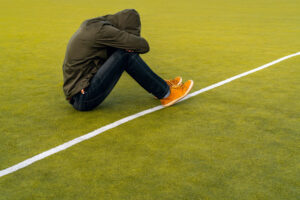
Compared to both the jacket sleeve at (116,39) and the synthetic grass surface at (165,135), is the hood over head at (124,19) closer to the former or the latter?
the jacket sleeve at (116,39)

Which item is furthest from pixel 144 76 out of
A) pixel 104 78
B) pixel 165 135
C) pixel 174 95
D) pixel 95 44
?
pixel 165 135

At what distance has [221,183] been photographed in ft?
11.3

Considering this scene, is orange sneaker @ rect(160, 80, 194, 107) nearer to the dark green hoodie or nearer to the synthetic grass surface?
the synthetic grass surface

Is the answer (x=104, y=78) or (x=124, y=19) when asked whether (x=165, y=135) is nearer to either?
(x=104, y=78)

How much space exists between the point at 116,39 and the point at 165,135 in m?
1.26

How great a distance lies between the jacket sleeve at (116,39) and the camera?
4.62 m

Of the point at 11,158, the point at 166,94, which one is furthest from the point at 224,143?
the point at 11,158

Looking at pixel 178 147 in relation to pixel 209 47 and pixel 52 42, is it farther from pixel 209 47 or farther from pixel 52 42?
pixel 52 42

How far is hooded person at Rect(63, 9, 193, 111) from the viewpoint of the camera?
4656mm

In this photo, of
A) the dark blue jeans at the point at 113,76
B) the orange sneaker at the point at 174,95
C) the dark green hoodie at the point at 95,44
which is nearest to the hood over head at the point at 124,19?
the dark green hoodie at the point at 95,44

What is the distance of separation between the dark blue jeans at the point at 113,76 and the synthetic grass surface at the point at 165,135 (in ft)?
0.81

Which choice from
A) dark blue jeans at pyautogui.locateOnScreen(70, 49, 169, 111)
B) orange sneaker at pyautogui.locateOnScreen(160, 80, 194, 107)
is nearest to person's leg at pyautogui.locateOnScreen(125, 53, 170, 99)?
dark blue jeans at pyautogui.locateOnScreen(70, 49, 169, 111)

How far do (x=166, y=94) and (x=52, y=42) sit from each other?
610 centimetres

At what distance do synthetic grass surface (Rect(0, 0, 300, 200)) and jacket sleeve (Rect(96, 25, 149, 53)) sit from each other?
928mm
